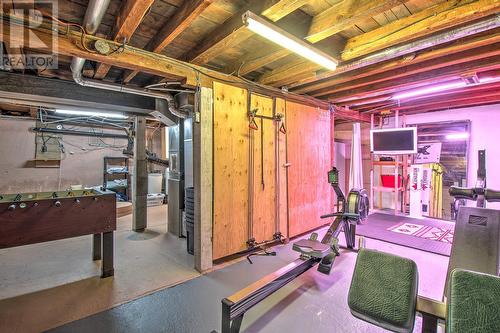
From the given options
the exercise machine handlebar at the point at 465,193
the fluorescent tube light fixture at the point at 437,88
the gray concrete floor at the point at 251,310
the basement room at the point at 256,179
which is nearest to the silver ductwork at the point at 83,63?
the basement room at the point at 256,179

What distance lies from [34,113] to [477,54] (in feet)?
30.0

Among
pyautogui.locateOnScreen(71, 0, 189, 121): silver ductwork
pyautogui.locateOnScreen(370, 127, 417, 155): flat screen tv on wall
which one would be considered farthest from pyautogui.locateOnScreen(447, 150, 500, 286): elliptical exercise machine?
pyautogui.locateOnScreen(370, 127, 417, 155): flat screen tv on wall

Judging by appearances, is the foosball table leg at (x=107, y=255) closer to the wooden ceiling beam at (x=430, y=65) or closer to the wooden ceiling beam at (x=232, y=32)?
the wooden ceiling beam at (x=232, y=32)

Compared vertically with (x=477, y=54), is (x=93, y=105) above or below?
below

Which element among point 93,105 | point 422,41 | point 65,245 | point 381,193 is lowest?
point 65,245

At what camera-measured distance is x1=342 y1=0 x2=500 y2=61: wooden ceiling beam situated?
204 centimetres

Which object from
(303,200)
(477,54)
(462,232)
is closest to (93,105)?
(303,200)

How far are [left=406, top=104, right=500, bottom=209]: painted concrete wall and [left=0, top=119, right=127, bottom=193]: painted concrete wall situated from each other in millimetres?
10256

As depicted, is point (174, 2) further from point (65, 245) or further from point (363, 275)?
point (65, 245)

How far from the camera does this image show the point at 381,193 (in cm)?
714

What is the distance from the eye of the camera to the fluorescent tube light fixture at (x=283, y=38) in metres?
2.02

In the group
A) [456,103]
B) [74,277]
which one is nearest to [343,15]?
[74,277]

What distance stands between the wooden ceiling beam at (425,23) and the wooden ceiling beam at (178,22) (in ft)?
5.91

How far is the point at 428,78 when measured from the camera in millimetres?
3701
